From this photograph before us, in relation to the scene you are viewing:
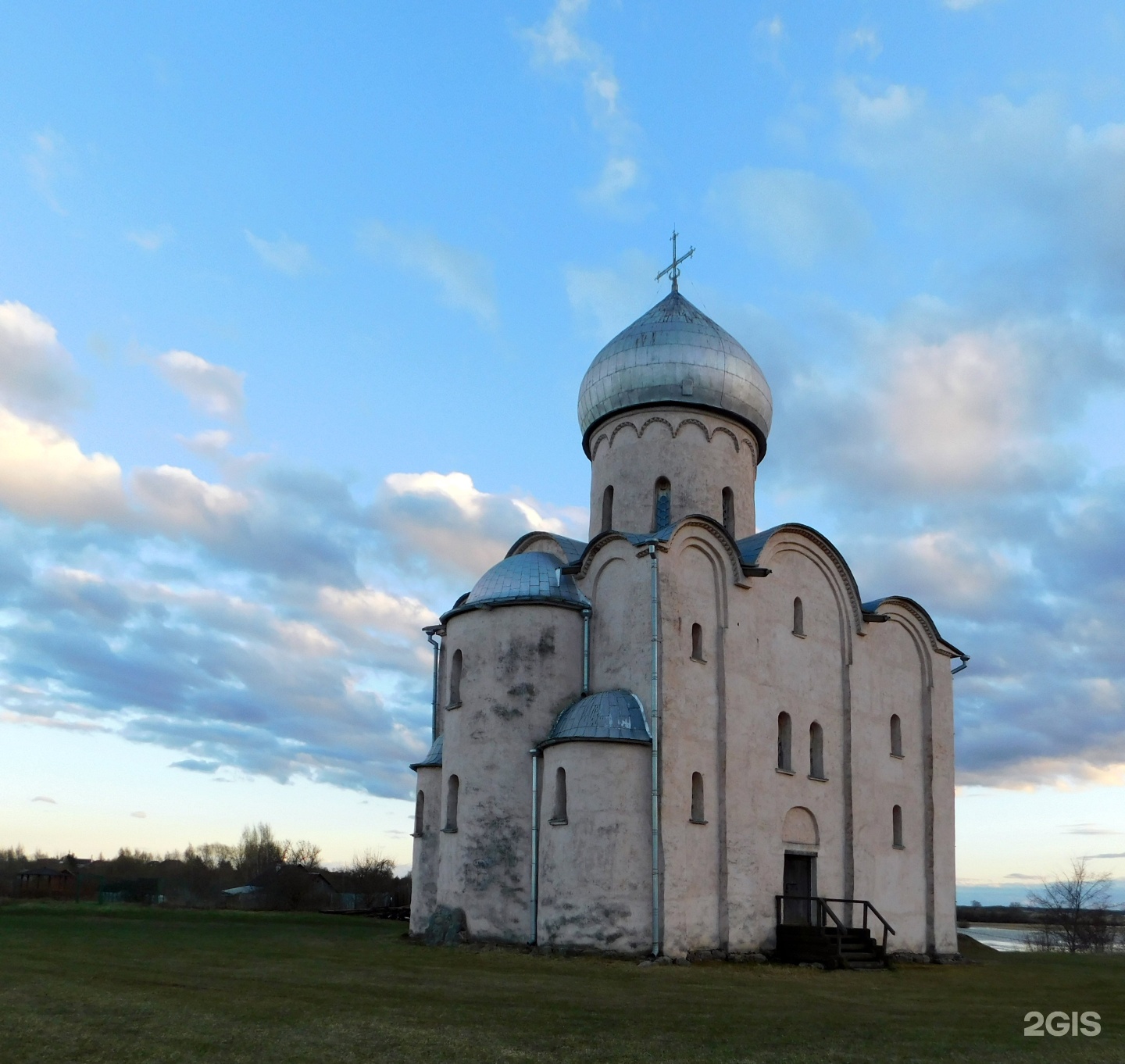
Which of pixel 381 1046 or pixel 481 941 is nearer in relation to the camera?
pixel 381 1046

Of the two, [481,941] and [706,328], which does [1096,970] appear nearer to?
[481,941]

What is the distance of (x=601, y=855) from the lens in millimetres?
18891

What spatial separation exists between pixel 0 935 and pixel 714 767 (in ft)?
43.8

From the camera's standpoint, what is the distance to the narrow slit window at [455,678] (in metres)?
21.9

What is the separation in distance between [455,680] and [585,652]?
9.12 feet

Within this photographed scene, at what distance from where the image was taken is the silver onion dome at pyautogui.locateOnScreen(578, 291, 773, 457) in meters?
25.0

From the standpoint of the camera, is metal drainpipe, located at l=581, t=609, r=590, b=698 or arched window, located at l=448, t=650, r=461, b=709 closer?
metal drainpipe, located at l=581, t=609, r=590, b=698

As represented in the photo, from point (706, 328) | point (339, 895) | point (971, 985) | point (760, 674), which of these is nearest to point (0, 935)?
point (760, 674)

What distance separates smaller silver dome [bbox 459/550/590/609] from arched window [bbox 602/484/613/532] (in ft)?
9.77

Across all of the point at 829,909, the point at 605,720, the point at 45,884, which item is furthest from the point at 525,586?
the point at 45,884

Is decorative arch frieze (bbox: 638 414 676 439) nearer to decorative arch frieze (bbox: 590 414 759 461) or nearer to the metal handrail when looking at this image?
decorative arch frieze (bbox: 590 414 759 461)

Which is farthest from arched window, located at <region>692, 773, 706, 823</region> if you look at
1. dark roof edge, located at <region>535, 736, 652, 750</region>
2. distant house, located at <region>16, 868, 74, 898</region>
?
distant house, located at <region>16, 868, 74, 898</region>

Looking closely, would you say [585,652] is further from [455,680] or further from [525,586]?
[455,680]

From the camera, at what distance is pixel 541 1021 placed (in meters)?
10.5
